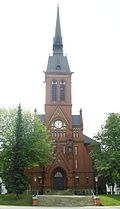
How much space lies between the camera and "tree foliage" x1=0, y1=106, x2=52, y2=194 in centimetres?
4575

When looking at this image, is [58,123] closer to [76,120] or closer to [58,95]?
[76,120]

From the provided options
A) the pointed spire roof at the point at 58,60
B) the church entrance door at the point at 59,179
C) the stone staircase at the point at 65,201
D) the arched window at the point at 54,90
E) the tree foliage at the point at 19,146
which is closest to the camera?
the stone staircase at the point at 65,201

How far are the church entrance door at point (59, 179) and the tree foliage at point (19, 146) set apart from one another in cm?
863

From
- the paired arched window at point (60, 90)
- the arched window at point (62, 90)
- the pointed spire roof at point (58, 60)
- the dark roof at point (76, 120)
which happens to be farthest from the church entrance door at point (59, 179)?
the pointed spire roof at point (58, 60)

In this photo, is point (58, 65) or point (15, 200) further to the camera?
point (58, 65)

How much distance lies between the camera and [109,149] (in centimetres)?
5781

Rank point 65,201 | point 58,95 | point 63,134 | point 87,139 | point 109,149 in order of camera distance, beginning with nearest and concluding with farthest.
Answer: point 65,201 < point 109,149 < point 63,134 < point 58,95 < point 87,139

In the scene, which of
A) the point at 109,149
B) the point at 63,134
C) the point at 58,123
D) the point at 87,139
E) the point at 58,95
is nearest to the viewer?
the point at 109,149

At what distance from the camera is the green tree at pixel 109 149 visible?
55062 mm

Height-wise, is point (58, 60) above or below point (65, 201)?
above

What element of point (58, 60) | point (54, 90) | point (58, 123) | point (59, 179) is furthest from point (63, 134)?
point (58, 60)

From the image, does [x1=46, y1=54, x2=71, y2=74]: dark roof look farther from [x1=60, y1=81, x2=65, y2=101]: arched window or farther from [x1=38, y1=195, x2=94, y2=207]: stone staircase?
[x1=38, y1=195, x2=94, y2=207]: stone staircase

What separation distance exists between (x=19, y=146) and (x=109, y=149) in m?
17.0

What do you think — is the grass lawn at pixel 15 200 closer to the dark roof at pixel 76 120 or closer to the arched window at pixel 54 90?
the dark roof at pixel 76 120
